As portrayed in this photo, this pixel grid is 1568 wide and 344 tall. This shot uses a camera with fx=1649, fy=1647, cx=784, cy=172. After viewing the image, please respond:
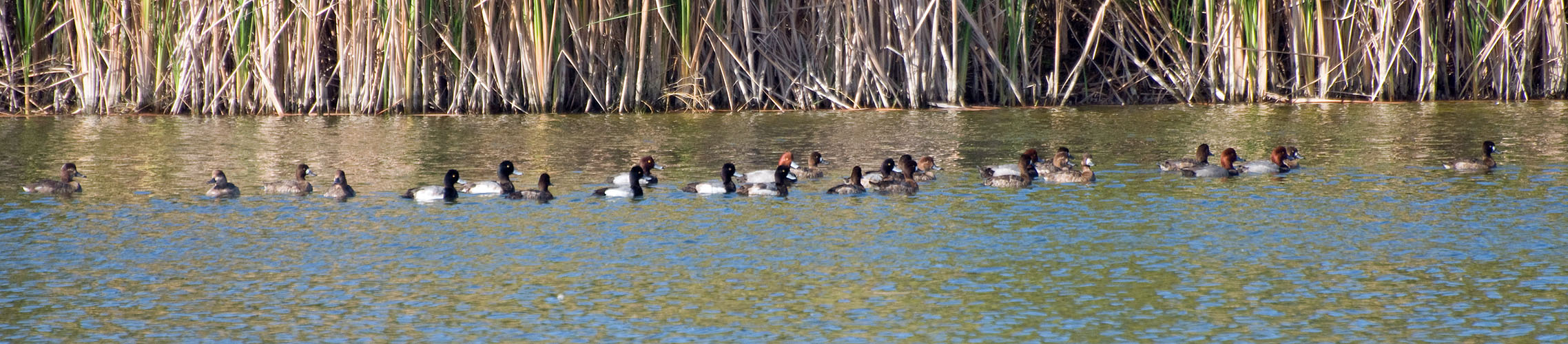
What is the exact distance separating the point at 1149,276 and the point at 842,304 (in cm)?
174

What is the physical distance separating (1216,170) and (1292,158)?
3.57ft

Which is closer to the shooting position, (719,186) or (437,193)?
(437,193)

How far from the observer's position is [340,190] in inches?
487

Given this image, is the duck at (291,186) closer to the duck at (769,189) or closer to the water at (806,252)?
the water at (806,252)

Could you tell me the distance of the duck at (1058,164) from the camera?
13375 mm

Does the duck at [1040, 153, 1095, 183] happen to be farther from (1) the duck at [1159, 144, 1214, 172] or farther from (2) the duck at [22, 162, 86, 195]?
(2) the duck at [22, 162, 86, 195]

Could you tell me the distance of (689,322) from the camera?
759 centimetres

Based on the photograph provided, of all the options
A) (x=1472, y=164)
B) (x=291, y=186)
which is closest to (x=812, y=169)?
(x=291, y=186)

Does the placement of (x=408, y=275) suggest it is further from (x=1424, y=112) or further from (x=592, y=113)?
(x=1424, y=112)

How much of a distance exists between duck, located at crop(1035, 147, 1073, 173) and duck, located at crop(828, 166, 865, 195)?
1675 mm

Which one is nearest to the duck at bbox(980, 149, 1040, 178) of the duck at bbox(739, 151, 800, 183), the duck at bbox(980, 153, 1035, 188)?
the duck at bbox(980, 153, 1035, 188)

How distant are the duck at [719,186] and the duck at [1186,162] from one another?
12.2 ft

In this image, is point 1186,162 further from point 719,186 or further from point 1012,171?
point 719,186

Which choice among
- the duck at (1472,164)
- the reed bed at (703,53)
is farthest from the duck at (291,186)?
the duck at (1472,164)
